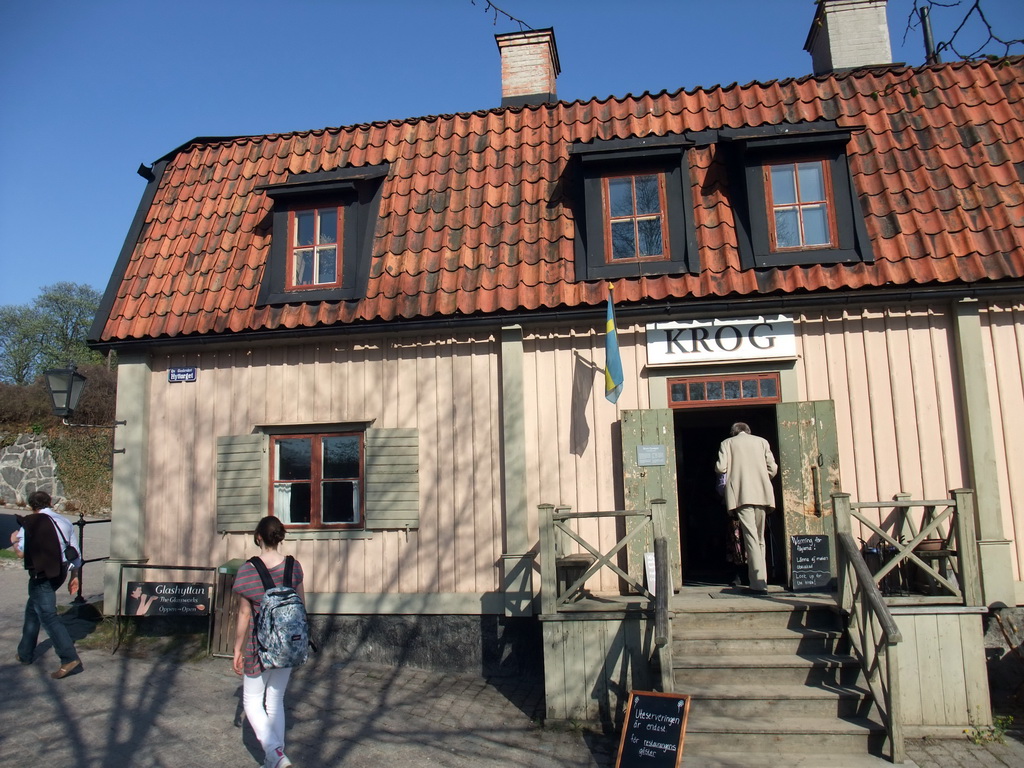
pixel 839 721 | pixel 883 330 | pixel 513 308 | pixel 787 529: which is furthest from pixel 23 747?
pixel 883 330

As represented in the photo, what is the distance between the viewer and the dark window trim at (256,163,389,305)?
9.45 m

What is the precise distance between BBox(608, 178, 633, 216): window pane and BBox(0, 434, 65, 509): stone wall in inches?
755

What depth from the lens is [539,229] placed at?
9383mm

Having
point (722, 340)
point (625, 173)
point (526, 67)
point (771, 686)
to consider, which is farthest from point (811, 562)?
point (526, 67)

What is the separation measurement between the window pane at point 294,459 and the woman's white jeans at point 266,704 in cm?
410

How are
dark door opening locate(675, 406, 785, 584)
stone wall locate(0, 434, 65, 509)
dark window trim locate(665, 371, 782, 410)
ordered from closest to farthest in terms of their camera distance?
1. dark window trim locate(665, 371, 782, 410)
2. dark door opening locate(675, 406, 785, 584)
3. stone wall locate(0, 434, 65, 509)

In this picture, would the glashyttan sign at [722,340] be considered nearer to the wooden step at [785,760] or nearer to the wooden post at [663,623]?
the wooden post at [663,623]

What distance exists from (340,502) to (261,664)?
154 inches

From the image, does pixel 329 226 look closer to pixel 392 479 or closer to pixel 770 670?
pixel 392 479

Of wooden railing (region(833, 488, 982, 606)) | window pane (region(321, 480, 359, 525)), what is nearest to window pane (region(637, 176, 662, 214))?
wooden railing (region(833, 488, 982, 606))

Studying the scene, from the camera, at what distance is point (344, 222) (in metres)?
9.78

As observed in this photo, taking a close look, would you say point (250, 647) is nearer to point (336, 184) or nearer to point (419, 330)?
point (419, 330)

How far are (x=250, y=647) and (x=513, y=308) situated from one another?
4557 millimetres

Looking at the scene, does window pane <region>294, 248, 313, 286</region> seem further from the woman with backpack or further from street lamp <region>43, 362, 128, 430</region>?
the woman with backpack
